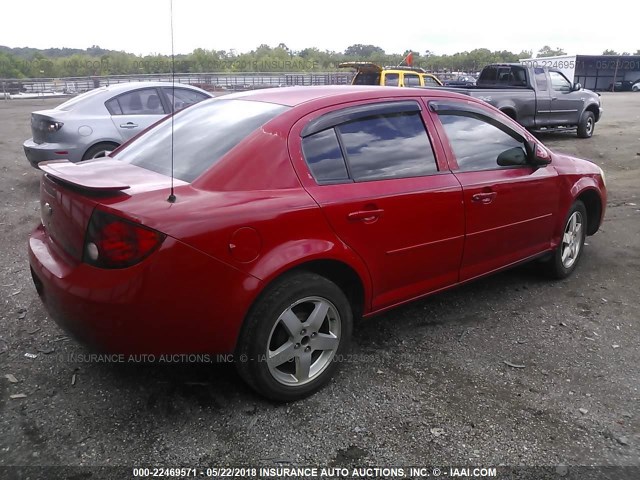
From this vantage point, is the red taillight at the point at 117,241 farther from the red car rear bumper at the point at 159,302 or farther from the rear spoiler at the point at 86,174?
the rear spoiler at the point at 86,174

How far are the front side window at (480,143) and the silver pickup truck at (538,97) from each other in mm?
8355

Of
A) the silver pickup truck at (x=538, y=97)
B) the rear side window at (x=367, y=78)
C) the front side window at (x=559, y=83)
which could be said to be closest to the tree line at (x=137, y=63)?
the rear side window at (x=367, y=78)

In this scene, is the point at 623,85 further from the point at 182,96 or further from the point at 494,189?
the point at 494,189

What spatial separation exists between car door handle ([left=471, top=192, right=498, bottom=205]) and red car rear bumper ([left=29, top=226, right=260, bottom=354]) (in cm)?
177

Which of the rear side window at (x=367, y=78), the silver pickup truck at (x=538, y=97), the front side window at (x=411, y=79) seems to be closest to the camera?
the silver pickup truck at (x=538, y=97)

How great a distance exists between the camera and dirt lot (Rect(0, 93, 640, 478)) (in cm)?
258

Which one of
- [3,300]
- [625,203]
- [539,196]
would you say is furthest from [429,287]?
[625,203]

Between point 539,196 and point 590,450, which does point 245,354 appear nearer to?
point 590,450

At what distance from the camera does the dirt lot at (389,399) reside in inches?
101

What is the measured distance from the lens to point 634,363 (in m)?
3.43

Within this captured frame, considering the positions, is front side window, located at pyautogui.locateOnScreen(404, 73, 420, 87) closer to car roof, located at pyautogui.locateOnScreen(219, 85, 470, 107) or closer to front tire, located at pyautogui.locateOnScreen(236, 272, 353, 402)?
car roof, located at pyautogui.locateOnScreen(219, 85, 470, 107)

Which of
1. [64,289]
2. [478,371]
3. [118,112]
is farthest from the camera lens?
[118,112]

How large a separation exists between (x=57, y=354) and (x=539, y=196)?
3573 mm

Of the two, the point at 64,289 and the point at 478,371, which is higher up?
the point at 64,289
